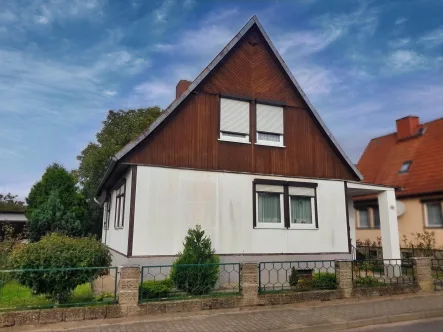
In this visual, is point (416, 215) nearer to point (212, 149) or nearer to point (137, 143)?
point (212, 149)

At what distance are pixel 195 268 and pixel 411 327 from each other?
17.9 ft

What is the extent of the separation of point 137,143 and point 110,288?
4503mm

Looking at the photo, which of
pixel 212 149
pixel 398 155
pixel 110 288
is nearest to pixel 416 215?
pixel 398 155

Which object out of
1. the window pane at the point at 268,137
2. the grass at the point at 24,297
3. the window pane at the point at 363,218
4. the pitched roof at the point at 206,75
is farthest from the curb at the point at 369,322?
the window pane at the point at 363,218

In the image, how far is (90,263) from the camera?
8.65 metres

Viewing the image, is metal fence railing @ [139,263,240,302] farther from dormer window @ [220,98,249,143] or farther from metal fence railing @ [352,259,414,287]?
dormer window @ [220,98,249,143]

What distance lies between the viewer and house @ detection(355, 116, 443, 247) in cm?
1958

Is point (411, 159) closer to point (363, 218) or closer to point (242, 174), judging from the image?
point (363, 218)

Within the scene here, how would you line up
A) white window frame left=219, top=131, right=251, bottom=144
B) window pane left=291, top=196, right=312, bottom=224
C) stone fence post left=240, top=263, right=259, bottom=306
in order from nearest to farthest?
stone fence post left=240, top=263, right=259, bottom=306 → white window frame left=219, top=131, right=251, bottom=144 → window pane left=291, top=196, right=312, bottom=224

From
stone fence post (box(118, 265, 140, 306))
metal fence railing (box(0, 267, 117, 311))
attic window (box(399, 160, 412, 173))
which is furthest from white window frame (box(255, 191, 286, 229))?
attic window (box(399, 160, 412, 173))

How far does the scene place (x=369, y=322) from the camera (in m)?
8.31

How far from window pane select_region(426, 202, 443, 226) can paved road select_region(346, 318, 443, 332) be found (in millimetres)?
12004

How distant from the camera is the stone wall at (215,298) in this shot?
296 inches

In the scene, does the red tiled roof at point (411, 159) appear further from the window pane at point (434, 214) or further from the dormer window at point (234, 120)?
the dormer window at point (234, 120)
